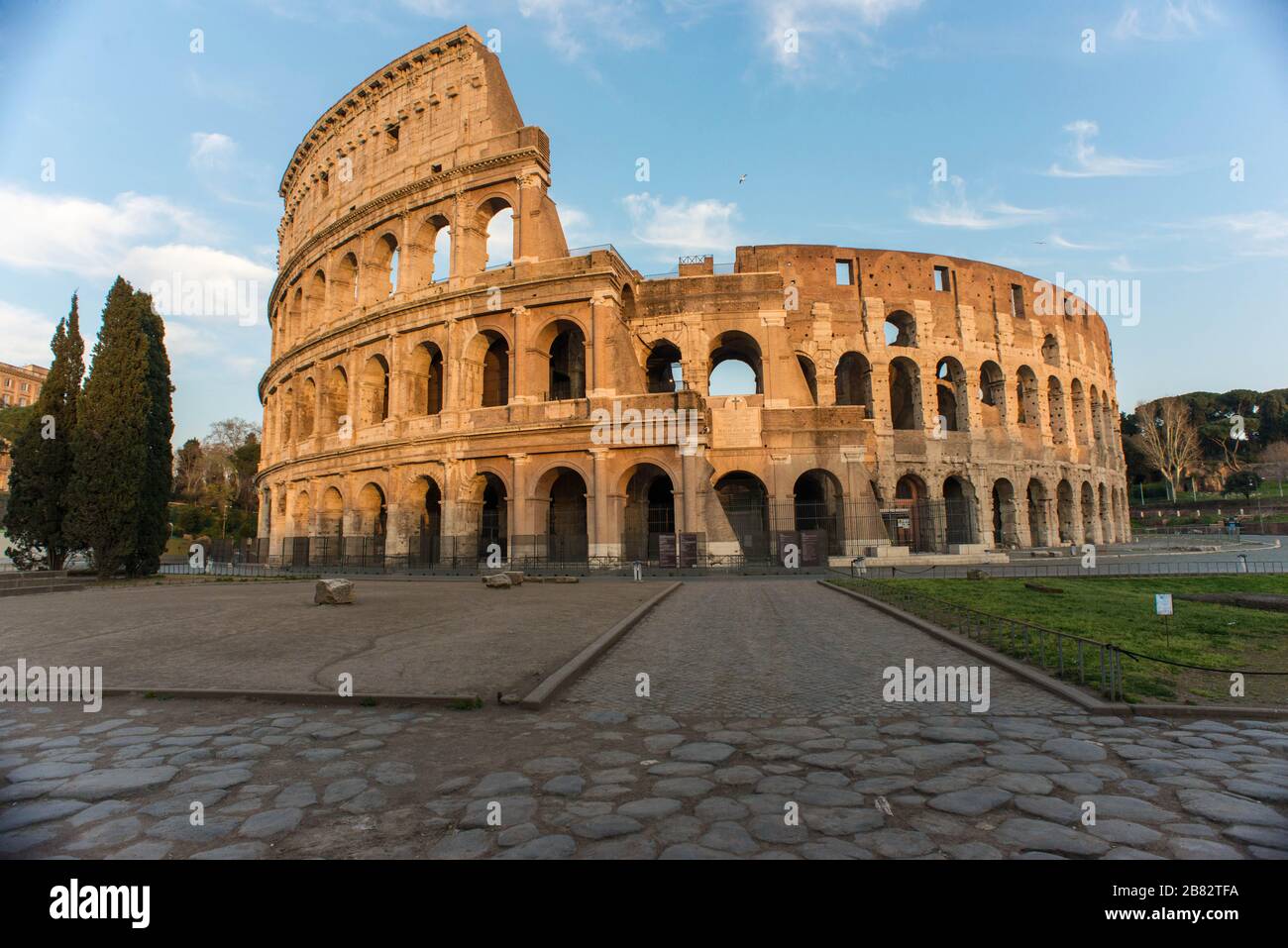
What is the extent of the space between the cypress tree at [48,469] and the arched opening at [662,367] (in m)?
21.5

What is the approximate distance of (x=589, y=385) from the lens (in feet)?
79.3

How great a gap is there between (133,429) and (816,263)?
29.9m

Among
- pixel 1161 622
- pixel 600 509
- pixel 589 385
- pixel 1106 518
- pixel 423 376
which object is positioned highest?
pixel 423 376

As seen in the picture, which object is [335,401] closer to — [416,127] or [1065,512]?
[416,127]

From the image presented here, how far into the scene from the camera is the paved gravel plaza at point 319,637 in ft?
20.0

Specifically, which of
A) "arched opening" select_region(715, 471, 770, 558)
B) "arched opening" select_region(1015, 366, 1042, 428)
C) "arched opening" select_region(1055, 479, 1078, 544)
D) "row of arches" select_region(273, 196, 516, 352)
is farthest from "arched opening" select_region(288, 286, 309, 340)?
"arched opening" select_region(1055, 479, 1078, 544)

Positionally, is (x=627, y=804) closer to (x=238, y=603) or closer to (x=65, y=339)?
(x=238, y=603)

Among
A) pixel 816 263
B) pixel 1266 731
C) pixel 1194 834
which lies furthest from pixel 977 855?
pixel 816 263

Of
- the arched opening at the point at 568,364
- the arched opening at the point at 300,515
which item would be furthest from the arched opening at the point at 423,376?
the arched opening at the point at 300,515

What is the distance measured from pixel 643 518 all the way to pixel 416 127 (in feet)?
69.9

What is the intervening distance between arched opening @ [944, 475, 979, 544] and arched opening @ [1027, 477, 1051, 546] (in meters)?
4.25

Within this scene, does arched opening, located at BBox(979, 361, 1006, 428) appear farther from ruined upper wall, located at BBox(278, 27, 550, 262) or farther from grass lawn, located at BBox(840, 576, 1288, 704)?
ruined upper wall, located at BBox(278, 27, 550, 262)

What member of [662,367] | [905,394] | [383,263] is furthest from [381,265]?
[905,394]

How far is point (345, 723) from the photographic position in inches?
184
